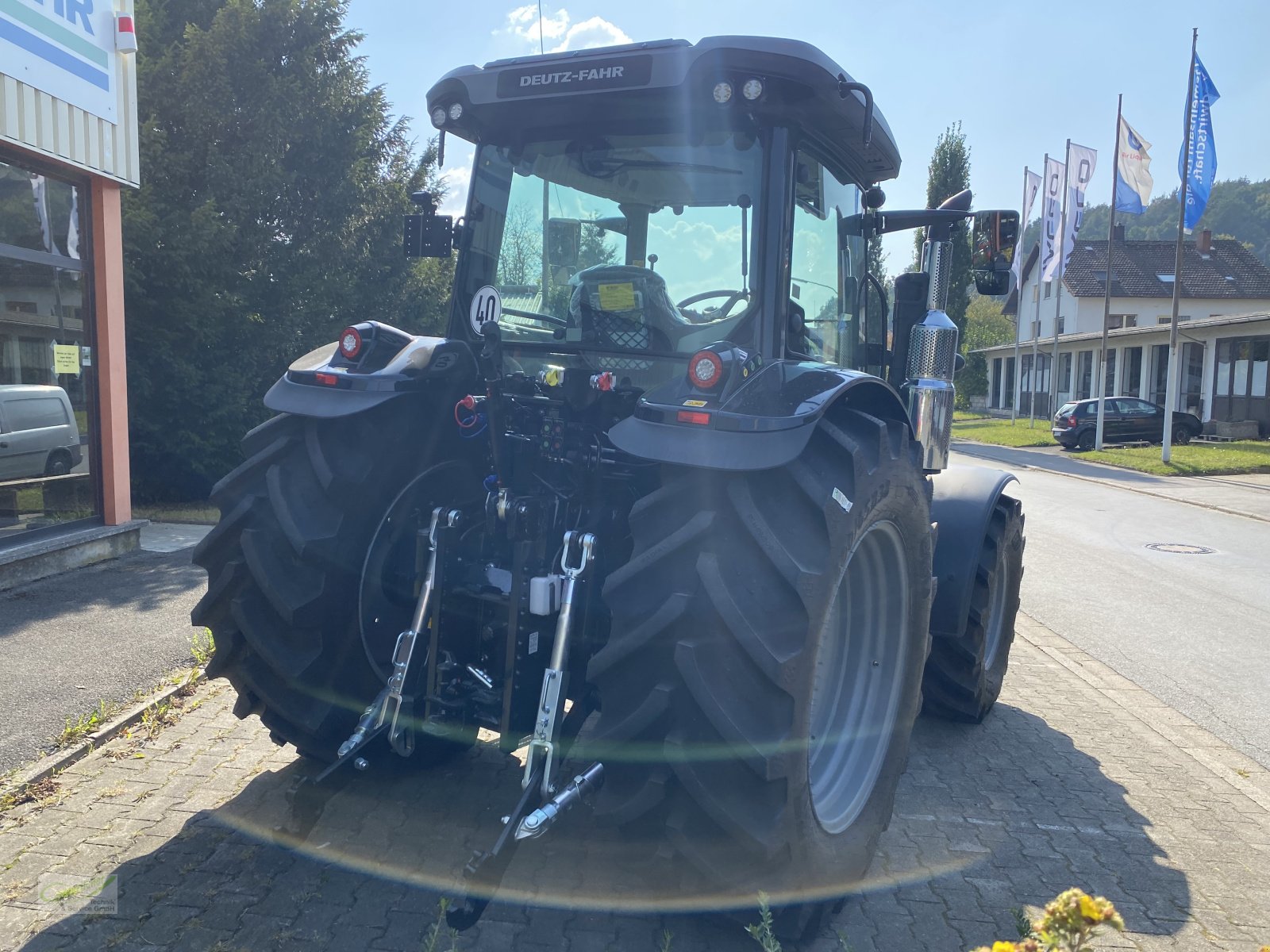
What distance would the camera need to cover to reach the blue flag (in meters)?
21.6

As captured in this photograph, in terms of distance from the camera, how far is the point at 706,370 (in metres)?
2.90

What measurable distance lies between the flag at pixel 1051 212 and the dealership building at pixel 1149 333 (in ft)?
11.2

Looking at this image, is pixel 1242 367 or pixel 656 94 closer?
pixel 656 94

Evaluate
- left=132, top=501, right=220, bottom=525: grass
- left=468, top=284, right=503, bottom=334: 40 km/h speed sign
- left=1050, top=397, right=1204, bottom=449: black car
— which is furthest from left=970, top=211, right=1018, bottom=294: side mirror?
left=1050, top=397, right=1204, bottom=449: black car

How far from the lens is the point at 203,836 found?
3.44 meters

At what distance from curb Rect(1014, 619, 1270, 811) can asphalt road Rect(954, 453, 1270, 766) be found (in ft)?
0.37

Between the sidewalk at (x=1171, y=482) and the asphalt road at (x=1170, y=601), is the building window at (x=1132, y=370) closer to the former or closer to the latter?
the sidewalk at (x=1171, y=482)

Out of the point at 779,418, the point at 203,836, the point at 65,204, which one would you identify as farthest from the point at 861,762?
the point at 65,204

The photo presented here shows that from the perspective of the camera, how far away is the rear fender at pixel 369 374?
3477 mm

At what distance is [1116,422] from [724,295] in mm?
29477

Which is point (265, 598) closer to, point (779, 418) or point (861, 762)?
point (779, 418)

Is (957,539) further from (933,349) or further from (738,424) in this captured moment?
(738,424)

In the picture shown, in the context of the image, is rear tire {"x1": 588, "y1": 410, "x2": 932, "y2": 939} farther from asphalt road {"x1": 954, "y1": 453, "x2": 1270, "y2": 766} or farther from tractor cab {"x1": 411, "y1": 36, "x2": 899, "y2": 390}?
asphalt road {"x1": 954, "y1": 453, "x2": 1270, "y2": 766}

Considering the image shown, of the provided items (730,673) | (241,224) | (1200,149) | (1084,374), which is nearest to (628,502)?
(730,673)
